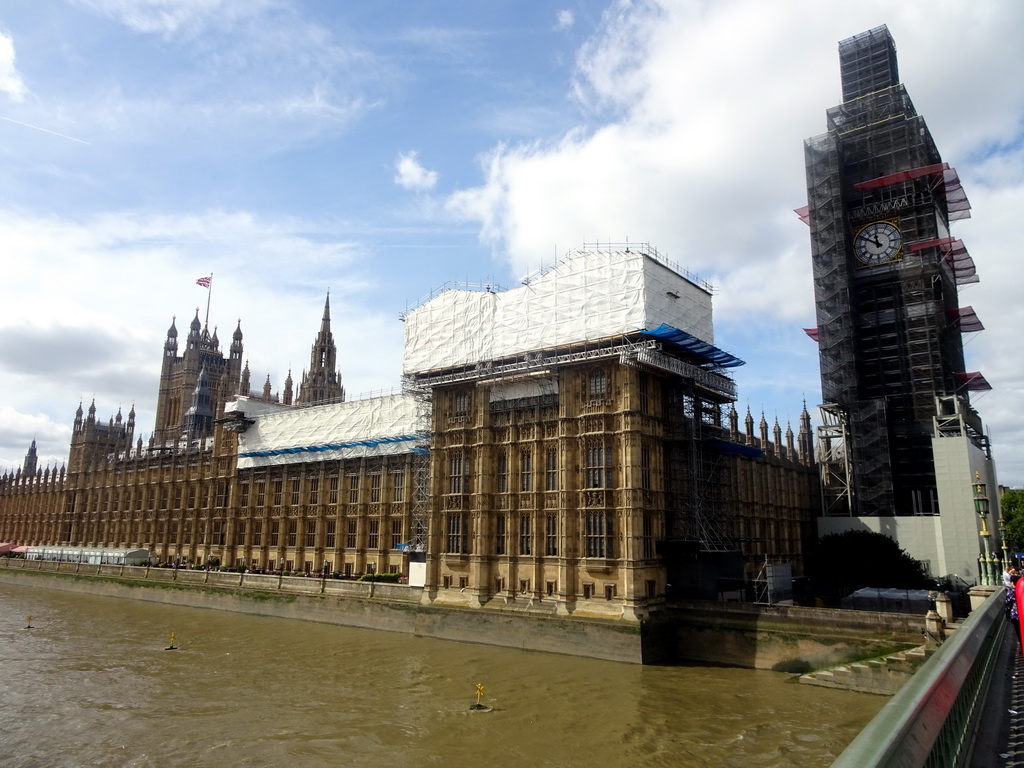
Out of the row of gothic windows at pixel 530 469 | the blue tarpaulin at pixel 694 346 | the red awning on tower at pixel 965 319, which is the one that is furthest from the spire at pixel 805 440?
the row of gothic windows at pixel 530 469

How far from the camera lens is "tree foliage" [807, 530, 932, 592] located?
58.2m

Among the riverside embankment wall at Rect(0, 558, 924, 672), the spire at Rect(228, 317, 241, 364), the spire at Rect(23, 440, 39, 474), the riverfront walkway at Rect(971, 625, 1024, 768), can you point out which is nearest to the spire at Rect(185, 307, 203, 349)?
the spire at Rect(228, 317, 241, 364)

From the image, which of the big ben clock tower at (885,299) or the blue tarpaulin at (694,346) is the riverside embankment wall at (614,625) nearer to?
the blue tarpaulin at (694,346)

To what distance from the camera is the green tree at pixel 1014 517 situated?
9294 centimetres

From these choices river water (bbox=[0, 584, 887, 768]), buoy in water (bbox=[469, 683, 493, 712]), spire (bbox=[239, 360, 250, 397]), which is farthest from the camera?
spire (bbox=[239, 360, 250, 397])

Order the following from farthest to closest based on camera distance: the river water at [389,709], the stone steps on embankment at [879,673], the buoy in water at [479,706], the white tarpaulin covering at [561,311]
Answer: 1. the white tarpaulin covering at [561,311]
2. the stone steps on embankment at [879,673]
3. the buoy in water at [479,706]
4. the river water at [389,709]

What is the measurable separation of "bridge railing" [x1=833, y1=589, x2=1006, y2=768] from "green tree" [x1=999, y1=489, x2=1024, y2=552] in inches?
3769

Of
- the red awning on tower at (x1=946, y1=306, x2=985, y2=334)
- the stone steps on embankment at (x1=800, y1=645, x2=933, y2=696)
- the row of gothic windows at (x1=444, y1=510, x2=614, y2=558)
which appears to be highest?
Answer: the red awning on tower at (x1=946, y1=306, x2=985, y2=334)

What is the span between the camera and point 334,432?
7888 cm

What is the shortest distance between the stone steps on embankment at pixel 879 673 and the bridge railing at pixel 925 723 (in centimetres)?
2971

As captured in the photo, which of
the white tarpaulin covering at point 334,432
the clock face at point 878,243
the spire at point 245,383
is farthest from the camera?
the spire at point 245,383

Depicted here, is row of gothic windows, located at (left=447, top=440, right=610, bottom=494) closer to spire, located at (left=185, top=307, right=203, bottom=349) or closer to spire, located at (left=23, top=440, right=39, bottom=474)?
spire, located at (left=185, top=307, right=203, bottom=349)

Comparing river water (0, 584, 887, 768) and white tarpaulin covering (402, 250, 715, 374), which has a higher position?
white tarpaulin covering (402, 250, 715, 374)

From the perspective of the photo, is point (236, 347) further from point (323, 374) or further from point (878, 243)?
point (878, 243)
